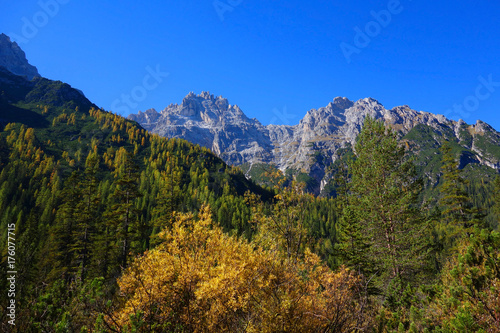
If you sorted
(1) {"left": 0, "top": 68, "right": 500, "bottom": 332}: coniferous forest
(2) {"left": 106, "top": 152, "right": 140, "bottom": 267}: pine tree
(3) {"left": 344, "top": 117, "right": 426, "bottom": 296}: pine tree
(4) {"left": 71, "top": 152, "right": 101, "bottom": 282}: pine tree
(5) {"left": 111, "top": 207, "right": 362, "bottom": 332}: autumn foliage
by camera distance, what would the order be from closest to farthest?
(1) {"left": 0, "top": 68, "right": 500, "bottom": 332}: coniferous forest → (5) {"left": 111, "top": 207, "right": 362, "bottom": 332}: autumn foliage → (3) {"left": 344, "top": 117, "right": 426, "bottom": 296}: pine tree → (2) {"left": 106, "top": 152, "right": 140, "bottom": 267}: pine tree → (4) {"left": 71, "top": 152, "right": 101, "bottom": 282}: pine tree

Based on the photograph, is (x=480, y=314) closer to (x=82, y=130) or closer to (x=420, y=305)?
(x=420, y=305)

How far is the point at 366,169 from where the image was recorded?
18.2 metres

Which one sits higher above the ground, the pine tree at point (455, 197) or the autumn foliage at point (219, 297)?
the pine tree at point (455, 197)

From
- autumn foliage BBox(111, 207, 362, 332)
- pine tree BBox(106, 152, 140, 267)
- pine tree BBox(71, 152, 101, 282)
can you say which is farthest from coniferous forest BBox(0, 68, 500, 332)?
pine tree BBox(71, 152, 101, 282)

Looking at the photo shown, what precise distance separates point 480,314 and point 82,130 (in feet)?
686

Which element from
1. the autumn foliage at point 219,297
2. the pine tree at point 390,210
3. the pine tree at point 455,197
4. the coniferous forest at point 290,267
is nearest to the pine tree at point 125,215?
the coniferous forest at point 290,267

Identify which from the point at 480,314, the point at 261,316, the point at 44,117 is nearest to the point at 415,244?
the point at 480,314

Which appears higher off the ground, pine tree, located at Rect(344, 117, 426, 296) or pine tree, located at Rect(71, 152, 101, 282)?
pine tree, located at Rect(344, 117, 426, 296)

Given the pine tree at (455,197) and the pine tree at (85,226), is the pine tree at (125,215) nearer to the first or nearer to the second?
the pine tree at (85,226)

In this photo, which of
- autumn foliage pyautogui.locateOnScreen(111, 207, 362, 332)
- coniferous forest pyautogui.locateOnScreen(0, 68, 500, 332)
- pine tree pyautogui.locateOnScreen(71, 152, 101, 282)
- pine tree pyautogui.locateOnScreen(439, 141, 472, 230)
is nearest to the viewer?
coniferous forest pyautogui.locateOnScreen(0, 68, 500, 332)

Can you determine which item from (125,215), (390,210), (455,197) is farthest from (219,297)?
(455,197)

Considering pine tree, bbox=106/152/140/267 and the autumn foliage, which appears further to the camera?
pine tree, bbox=106/152/140/267

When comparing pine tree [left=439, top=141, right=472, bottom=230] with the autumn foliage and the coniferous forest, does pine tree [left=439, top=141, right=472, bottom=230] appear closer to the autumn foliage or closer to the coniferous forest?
the coniferous forest

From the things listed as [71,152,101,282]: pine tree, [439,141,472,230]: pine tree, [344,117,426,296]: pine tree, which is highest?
[439,141,472,230]: pine tree
